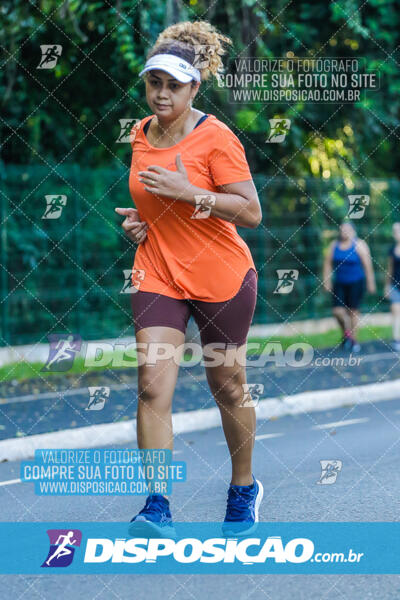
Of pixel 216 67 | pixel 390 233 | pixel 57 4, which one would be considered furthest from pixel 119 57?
pixel 216 67

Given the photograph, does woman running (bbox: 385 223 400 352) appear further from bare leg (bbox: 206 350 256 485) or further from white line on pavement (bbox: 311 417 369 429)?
bare leg (bbox: 206 350 256 485)

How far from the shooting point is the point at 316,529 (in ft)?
14.8

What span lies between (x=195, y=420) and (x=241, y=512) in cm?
356

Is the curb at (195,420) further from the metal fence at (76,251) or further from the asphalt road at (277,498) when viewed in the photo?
the metal fence at (76,251)

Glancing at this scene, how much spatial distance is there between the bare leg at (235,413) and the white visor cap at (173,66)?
114 centimetres

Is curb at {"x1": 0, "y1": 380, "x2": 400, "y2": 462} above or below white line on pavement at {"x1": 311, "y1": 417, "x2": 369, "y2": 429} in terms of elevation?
below

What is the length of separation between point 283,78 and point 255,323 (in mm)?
3563

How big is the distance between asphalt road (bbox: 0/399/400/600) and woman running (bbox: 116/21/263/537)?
388mm

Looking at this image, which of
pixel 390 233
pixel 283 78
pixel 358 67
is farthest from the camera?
pixel 390 233

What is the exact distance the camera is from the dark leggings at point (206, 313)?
4164mm

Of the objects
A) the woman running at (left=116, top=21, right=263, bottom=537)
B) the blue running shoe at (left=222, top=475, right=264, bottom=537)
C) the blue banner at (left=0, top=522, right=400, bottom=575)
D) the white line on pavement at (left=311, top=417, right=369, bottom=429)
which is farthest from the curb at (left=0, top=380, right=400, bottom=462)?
the woman running at (left=116, top=21, right=263, bottom=537)

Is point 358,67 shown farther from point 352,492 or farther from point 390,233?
point 352,492

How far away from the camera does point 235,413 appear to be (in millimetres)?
4336

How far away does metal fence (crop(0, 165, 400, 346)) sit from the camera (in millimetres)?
11891
